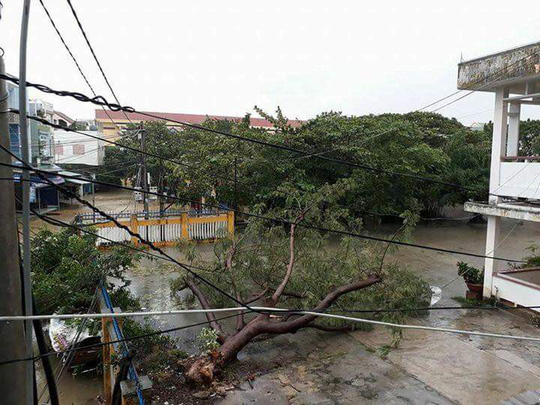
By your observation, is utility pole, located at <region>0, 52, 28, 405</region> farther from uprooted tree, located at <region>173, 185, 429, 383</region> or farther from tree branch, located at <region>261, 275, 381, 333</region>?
tree branch, located at <region>261, 275, 381, 333</region>

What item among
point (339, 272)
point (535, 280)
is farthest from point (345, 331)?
point (535, 280)

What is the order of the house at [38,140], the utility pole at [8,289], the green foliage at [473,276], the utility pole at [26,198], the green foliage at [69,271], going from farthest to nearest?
the house at [38,140], the green foliage at [473,276], the green foliage at [69,271], the utility pole at [8,289], the utility pole at [26,198]

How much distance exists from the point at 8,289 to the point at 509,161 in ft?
31.5

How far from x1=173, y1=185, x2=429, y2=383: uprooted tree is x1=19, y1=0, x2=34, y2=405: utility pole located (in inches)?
144

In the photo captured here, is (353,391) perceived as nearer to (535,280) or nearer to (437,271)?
(535,280)

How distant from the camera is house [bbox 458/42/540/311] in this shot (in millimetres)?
8219

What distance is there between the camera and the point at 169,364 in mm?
6395

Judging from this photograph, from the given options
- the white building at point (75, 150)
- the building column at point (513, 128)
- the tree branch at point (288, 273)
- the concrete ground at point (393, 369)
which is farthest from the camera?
the white building at point (75, 150)

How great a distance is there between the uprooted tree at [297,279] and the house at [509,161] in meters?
1.94

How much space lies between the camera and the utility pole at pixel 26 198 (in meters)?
2.32

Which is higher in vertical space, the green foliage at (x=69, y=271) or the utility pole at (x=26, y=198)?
the utility pole at (x=26, y=198)

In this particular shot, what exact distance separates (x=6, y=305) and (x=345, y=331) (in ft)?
21.6

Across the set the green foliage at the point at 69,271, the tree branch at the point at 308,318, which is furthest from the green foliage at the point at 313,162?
the tree branch at the point at 308,318

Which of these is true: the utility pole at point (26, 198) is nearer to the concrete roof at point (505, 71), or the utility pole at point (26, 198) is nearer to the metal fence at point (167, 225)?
the concrete roof at point (505, 71)
